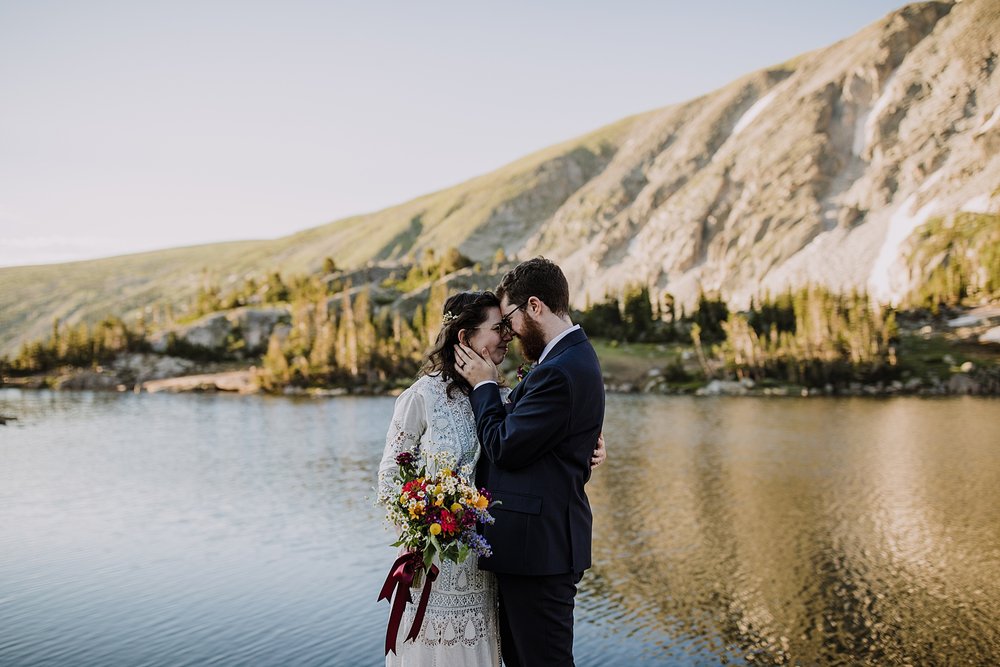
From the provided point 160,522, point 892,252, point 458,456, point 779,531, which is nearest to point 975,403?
point 779,531

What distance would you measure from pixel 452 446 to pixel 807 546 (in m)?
11.9

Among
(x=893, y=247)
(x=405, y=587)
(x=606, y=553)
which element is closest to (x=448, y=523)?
(x=405, y=587)

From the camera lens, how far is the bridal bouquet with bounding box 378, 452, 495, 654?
4184 millimetres

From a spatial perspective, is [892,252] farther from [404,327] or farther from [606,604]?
[606,604]

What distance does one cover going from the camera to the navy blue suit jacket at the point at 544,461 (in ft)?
13.9

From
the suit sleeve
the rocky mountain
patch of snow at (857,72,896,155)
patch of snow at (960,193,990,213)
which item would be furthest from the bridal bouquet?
patch of snow at (857,72,896,155)

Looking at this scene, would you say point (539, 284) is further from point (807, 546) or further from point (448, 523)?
point (807, 546)

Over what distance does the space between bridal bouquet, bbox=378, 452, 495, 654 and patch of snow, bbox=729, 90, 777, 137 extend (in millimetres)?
172273

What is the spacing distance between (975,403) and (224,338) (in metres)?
71.1

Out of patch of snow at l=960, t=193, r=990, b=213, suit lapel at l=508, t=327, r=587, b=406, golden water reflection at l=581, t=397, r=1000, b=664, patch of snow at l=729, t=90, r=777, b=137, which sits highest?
patch of snow at l=729, t=90, r=777, b=137

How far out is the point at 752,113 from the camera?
17100 centimetres

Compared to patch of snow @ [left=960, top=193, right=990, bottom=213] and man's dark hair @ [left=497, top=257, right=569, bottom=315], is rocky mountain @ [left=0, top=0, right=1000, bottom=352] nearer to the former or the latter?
patch of snow @ [left=960, top=193, right=990, bottom=213]

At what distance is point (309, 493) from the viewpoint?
19578mm

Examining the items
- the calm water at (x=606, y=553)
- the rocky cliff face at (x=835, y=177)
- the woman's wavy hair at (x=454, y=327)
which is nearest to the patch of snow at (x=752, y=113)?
the rocky cliff face at (x=835, y=177)
